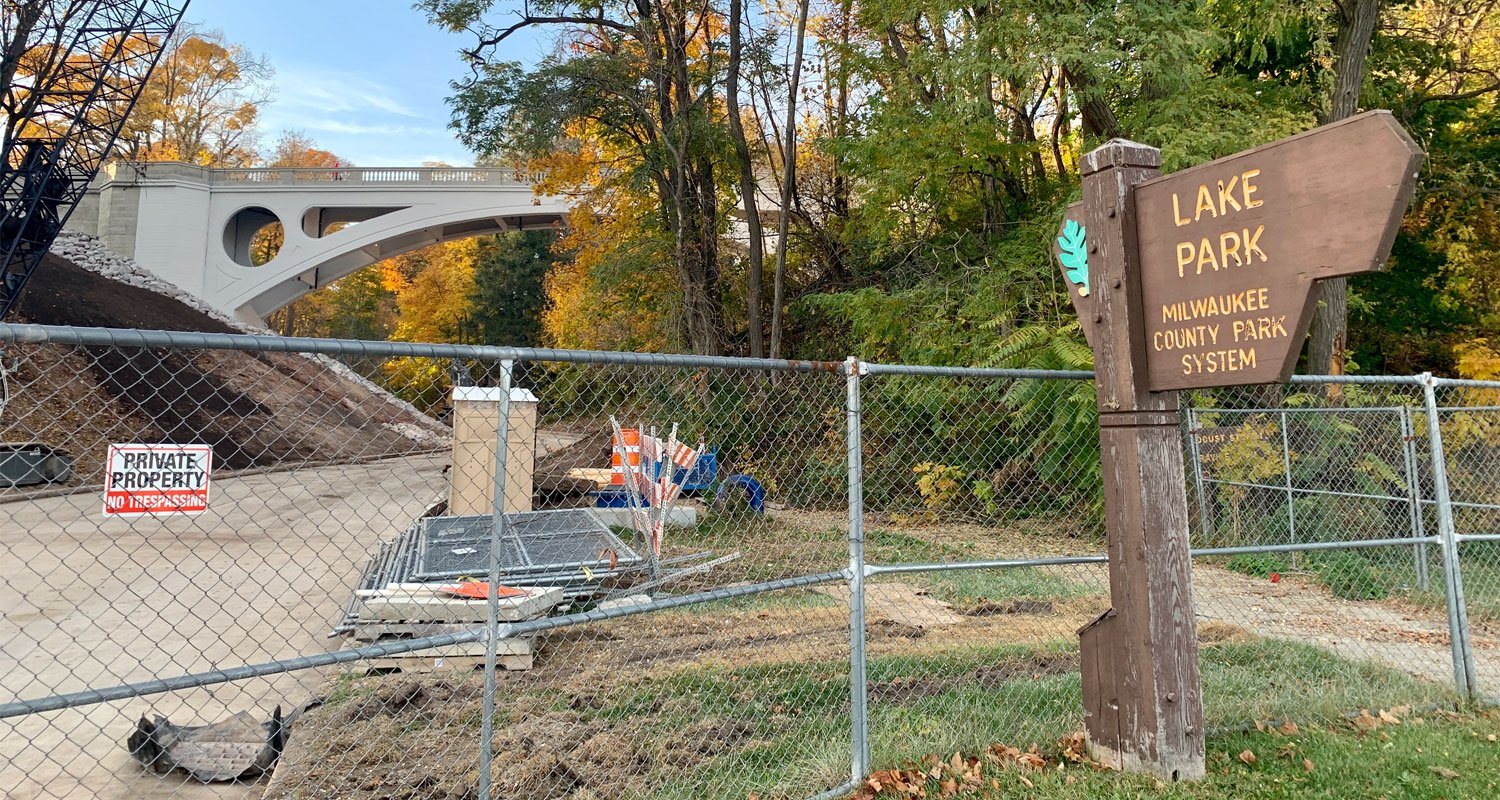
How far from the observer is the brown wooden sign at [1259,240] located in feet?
9.68

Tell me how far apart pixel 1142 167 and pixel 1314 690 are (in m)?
3.16

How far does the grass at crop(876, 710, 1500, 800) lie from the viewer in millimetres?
3537

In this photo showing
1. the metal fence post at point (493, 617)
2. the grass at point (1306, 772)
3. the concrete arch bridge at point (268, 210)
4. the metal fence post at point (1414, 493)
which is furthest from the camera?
the concrete arch bridge at point (268, 210)

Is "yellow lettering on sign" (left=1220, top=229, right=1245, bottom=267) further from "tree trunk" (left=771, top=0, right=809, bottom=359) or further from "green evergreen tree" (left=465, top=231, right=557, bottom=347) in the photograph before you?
"green evergreen tree" (left=465, top=231, right=557, bottom=347)

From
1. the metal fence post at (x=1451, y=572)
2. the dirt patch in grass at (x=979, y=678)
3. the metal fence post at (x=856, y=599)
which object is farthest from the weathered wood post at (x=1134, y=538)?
the metal fence post at (x=1451, y=572)

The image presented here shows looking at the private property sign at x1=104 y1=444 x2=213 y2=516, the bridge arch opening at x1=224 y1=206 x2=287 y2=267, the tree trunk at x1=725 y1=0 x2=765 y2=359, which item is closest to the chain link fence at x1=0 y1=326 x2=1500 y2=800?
the private property sign at x1=104 y1=444 x2=213 y2=516

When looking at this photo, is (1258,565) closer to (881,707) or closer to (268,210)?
(881,707)

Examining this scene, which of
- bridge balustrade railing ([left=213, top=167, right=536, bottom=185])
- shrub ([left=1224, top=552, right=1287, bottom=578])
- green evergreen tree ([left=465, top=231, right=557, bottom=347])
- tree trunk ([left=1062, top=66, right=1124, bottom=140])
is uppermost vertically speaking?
bridge balustrade railing ([left=213, top=167, right=536, bottom=185])

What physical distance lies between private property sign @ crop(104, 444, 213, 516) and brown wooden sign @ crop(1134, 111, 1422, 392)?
3.49 meters

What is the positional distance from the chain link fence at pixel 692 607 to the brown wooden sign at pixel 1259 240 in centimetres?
87

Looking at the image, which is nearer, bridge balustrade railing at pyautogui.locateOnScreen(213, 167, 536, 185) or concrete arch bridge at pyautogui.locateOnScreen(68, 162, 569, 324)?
bridge balustrade railing at pyautogui.locateOnScreen(213, 167, 536, 185)

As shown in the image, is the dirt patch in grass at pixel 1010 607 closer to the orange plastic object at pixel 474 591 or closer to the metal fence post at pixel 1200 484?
the metal fence post at pixel 1200 484

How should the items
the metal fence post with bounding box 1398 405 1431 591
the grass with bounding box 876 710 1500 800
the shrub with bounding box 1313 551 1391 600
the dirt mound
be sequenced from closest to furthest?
the grass with bounding box 876 710 1500 800 < the metal fence post with bounding box 1398 405 1431 591 < the shrub with bounding box 1313 551 1391 600 < the dirt mound

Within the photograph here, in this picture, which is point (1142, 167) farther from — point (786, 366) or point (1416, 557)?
point (1416, 557)
